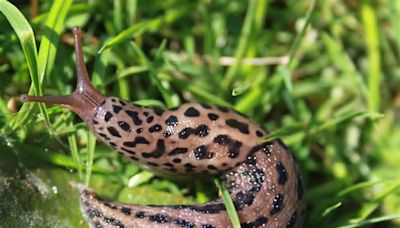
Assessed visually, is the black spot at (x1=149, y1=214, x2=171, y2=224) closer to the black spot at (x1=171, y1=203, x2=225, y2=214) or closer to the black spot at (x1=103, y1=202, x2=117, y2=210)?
the black spot at (x1=171, y1=203, x2=225, y2=214)

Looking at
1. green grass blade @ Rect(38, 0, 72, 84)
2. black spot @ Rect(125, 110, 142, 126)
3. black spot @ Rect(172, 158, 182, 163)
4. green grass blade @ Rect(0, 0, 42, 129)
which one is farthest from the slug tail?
green grass blade @ Rect(38, 0, 72, 84)

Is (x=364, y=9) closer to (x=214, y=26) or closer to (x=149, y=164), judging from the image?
(x=214, y=26)

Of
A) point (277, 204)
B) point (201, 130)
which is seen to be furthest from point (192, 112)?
point (277, 204)

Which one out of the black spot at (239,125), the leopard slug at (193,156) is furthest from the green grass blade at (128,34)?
the black spot at (239,125)

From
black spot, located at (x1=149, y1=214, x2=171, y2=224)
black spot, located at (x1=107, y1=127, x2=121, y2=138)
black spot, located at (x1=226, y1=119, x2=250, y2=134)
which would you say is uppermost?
black spot, located at (x1=226, y1=119, x2=250, y2=134)

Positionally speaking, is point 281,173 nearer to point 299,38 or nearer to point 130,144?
point 130,144

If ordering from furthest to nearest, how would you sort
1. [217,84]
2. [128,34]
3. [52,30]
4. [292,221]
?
[217,84] → [128,34] → [52,30] → [292,221]

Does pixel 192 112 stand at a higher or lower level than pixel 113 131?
higher

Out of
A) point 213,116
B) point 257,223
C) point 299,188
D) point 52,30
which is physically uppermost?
point 52,30
